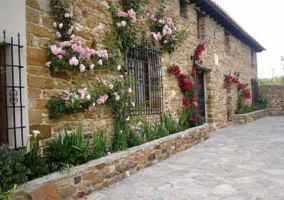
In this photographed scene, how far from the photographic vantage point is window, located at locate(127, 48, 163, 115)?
19.5 feet

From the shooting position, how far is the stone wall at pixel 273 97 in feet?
53.3

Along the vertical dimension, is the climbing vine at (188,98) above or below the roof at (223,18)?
below

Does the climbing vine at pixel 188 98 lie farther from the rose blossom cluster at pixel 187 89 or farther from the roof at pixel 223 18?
the roof at pixel 223 18

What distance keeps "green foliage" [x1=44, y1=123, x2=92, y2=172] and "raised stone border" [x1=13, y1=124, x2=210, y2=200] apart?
14 cm

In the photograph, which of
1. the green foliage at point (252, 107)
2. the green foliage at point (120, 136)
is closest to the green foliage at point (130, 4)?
the green foliage at point (120, 136)

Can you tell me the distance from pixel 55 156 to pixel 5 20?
6.17 ft

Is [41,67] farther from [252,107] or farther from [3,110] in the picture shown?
[252,107]

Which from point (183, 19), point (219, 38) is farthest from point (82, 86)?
point (219, 38)

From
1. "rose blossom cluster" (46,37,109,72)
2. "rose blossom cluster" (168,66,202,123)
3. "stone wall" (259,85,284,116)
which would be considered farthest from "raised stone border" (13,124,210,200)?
"stone wall" (259,85,284,116)

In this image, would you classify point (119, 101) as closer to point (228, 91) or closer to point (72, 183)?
point (72, 183)

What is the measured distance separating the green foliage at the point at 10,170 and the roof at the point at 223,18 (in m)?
6.90

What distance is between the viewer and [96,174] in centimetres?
370

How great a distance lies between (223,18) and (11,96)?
8821 millimetres

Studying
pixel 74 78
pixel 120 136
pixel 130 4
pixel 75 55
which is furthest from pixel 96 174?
pixel 130 4
